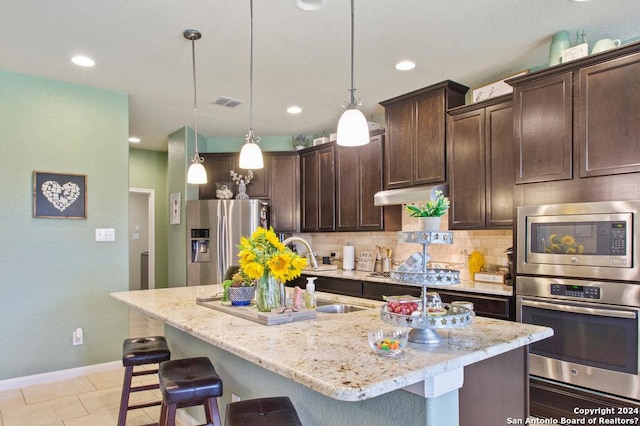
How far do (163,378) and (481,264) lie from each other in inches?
111

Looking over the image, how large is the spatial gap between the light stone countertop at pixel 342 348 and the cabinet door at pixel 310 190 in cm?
318

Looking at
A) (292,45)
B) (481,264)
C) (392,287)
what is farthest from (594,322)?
(292,45)

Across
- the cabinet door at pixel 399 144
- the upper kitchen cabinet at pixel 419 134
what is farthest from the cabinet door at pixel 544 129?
the cabinet door at pixel 399 144

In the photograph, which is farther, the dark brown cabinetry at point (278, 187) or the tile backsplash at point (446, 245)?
the dark brown cabinetry at point (278, 187)

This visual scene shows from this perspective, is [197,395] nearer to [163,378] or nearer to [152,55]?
[163,378]

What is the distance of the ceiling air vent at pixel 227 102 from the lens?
4.35 metres

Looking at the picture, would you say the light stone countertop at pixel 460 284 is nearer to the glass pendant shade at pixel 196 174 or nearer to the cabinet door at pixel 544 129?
the cabinet door at pixel 544 129

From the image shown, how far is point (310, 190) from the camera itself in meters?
5.46

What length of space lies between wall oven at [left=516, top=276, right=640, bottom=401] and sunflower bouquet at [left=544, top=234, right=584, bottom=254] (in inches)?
7.4

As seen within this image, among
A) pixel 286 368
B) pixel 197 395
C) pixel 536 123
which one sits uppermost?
pixel 536 123

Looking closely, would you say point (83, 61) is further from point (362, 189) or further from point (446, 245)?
point (446, 245)

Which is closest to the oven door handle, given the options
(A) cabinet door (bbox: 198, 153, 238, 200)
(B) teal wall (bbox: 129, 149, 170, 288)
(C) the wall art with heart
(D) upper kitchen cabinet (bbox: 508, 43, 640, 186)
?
(D) upper kitchen cabinet (bbox: 508, 43, 640, 186)

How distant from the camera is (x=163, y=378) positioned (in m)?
1.96

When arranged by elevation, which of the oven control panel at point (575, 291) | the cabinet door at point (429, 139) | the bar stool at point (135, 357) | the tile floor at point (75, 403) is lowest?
the tile floor at point (75, 403)
